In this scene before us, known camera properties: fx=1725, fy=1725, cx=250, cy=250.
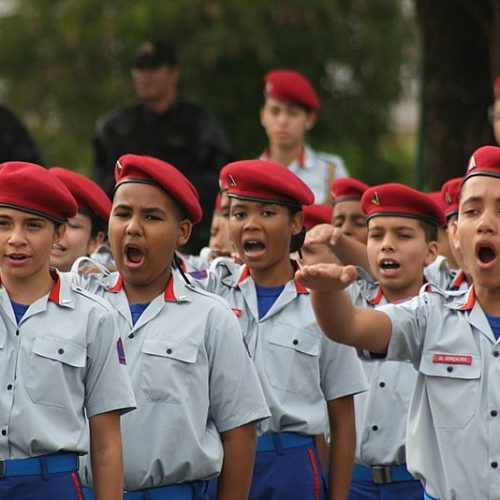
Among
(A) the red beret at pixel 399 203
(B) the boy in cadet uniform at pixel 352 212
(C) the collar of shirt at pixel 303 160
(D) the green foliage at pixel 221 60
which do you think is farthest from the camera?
(D) the green foliage at pixel 221 60

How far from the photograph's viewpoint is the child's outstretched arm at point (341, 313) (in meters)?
5.24

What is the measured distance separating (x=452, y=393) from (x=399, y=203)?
78.3 inches

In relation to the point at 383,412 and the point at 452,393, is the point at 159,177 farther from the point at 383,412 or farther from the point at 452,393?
the point at 383,412

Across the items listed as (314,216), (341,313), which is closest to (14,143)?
(314,216)

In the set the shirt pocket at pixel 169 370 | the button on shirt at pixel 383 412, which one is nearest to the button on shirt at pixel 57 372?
the shirt pocket at pixel 169 370

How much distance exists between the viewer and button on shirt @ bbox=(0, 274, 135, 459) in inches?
232

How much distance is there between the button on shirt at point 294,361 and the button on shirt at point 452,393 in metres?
1.12

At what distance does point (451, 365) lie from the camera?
595 centimetres

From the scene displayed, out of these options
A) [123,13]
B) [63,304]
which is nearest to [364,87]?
[123,13]

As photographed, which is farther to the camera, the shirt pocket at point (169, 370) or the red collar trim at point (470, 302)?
the shirt pocket at point (169, 370)

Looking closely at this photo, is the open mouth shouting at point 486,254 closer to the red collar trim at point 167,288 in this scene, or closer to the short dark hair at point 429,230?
the red collar trim at point 167,288

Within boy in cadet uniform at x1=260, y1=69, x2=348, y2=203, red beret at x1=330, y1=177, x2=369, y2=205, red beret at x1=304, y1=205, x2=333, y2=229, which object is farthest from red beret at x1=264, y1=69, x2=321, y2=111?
red beret at x1=304, y1=205, x2=333, y2=229

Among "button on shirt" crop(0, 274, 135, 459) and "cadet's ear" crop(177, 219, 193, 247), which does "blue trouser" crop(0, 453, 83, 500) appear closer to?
"button on shirt" crop(0, 274, 135, 459)

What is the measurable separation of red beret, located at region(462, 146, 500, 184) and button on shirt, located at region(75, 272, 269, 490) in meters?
1.13
